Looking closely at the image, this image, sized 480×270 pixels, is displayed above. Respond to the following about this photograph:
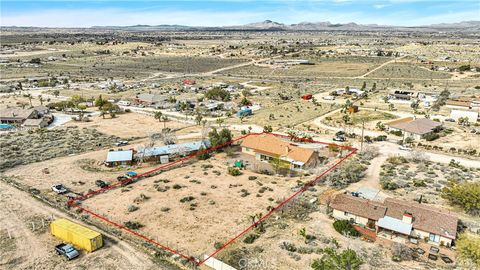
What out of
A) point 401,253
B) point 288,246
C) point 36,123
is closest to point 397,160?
point 401,253

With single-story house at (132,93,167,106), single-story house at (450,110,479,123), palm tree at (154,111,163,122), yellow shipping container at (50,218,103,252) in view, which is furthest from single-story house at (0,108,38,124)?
single-story house at (450,110,479,123)

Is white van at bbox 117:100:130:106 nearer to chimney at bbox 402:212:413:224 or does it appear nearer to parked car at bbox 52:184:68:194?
parked car at bbox 52:184:68:194

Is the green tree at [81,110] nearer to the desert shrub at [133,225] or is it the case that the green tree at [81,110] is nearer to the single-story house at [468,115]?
the desert shrub at [133,225]

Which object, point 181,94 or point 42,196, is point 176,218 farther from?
point 181,94

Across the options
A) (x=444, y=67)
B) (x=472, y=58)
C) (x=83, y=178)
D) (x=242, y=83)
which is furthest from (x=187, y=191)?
(x=472, y=58)

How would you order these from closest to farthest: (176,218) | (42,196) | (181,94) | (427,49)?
(176,218) → (42,196) → (181,94) → (427,49)

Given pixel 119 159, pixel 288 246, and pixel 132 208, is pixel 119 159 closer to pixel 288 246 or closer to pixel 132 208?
pixel 132 208
